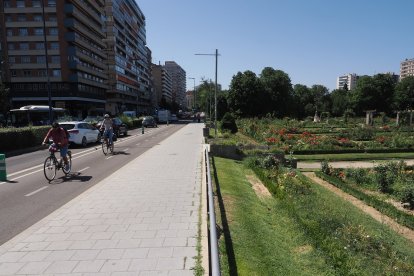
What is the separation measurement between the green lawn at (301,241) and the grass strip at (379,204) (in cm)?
72

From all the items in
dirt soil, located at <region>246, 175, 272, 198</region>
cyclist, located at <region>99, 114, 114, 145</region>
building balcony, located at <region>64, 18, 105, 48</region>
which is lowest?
dirt soil, located at <region>246, 175, 272, 198</region>

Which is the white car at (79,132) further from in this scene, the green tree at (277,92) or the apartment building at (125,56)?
the apartment building at (125,56)

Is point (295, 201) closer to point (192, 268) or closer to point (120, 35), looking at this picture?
point (192, 268)

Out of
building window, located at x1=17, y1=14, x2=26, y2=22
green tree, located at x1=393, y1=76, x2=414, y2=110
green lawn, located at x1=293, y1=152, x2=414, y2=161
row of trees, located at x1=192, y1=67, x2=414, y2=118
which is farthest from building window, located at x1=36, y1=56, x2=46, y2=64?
green tree, located at x1=393, y1=76, x2=414, y2=110

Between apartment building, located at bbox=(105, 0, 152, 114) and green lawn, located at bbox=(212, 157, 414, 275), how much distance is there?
3617 inches

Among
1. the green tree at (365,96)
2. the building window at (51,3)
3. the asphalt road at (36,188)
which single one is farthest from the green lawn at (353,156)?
the green tree at (365,96)

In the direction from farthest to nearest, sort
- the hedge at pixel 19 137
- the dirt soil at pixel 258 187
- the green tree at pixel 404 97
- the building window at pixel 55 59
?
the green tree at pixel 404 97, the building window at pixel 55 59, the hedge at pixel 19 137, the dirt soil at pixel 258 187

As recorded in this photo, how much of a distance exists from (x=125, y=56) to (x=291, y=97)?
5074 centimetres

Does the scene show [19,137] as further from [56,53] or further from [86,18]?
[86,18]

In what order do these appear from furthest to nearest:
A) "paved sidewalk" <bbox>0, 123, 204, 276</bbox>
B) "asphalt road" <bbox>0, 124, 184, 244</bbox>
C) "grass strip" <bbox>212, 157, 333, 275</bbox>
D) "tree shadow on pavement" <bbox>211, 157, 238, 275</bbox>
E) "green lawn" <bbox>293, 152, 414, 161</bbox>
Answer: "green lawn" <bbox>293, 152, 414, 161</bbox> → "asphalt road" <bbox>0, 124, 184, 244</bbox> → "grass strip" <bbox>212, 157, 333, 275</bbox> → "tree shadow on pavement" <bbox>211, 157, 238, 275</bbox> → "paved sidewalk" <bbox>0, 123, 204, 276</bbox>

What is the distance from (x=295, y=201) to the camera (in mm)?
9336

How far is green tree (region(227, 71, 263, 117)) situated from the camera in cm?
7756

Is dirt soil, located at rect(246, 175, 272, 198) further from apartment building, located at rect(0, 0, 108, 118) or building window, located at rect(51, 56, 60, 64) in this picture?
building window, located at rect(51, 56, 60, 64)

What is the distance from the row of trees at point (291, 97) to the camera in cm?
7812
